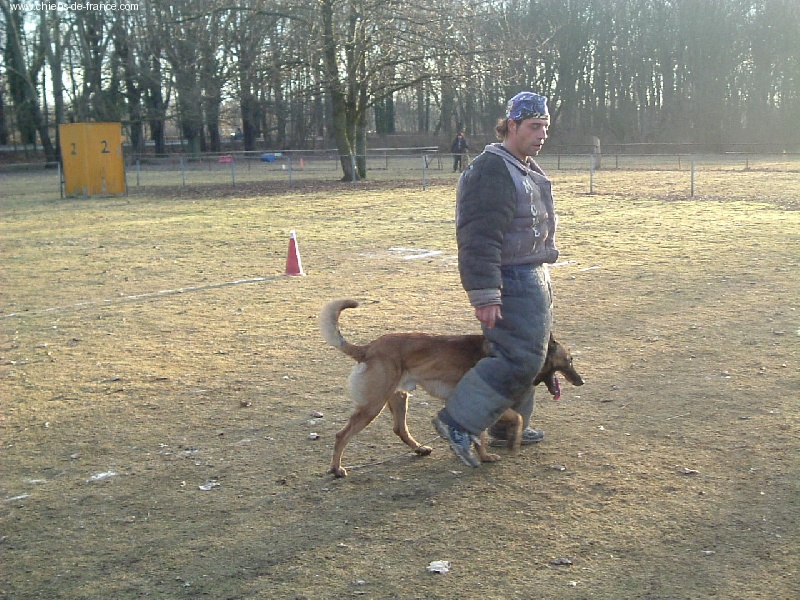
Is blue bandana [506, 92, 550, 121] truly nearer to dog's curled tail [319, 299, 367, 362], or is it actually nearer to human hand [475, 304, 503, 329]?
human hand [475, 304, 503, 329]

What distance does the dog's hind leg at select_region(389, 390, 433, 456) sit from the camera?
486cm

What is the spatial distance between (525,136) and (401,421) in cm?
173

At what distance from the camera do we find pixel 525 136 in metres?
4.28

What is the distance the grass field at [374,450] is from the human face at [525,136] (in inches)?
66.2

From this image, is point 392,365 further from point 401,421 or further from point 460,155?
point 460,155

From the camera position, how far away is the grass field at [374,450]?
354 cm

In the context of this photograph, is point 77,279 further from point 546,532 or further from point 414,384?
Answer: point 546,532

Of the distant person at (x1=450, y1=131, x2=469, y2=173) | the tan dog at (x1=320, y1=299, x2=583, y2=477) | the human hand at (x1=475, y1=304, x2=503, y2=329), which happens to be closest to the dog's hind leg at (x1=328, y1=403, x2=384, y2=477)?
the tan dog at (x1=320, y1=299, x2=583, y2=477)

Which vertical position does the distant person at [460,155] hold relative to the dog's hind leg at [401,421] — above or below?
above

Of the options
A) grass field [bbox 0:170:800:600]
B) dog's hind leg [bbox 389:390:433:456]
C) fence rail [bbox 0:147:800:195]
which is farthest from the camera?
fence rail [bbox 0:147:800:195]

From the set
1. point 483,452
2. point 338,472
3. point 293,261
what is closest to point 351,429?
point 338,472

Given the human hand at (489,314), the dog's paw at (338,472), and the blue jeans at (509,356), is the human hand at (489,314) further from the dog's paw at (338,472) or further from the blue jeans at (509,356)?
the dog's paw at (338,472)

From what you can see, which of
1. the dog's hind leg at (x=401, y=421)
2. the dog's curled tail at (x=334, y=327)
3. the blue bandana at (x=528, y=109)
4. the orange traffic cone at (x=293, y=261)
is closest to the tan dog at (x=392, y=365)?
the dog's curled tail at (x=334, y=327)

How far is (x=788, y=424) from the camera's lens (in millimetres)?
5082
